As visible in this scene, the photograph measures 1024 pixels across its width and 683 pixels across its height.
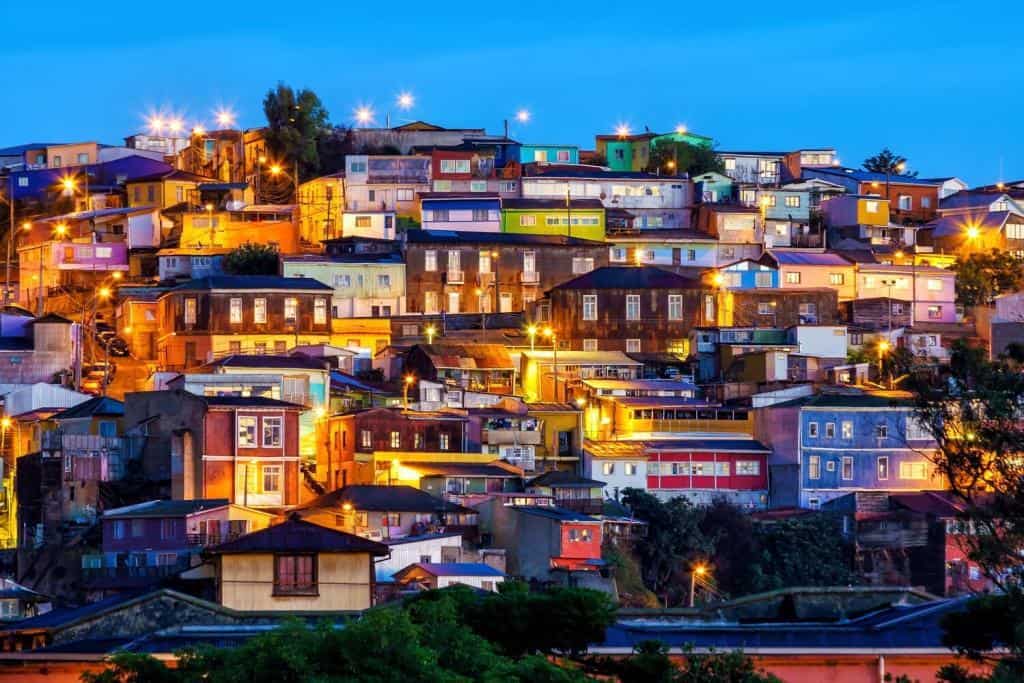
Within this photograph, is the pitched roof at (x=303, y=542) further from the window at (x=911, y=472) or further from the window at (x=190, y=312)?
the window at (x=190, y=312)

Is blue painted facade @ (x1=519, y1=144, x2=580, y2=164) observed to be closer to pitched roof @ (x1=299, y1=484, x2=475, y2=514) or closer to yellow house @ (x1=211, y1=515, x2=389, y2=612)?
pitched roof @ (x1=299, y1=484, x2=475, y2=514)

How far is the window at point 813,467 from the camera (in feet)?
205

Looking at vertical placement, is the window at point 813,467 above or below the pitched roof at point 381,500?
above

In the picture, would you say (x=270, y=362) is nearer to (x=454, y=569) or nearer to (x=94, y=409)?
(x=94, y=409)

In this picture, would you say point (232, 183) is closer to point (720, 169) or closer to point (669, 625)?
point (720, 169)

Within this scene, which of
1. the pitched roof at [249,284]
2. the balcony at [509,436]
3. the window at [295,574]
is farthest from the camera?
the pitched roof at [249,284]

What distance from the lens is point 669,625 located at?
23703 millimetres

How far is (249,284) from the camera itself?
2734 inches

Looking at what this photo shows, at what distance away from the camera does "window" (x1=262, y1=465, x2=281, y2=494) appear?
Result: 179 feet

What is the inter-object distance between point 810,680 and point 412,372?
4411cm

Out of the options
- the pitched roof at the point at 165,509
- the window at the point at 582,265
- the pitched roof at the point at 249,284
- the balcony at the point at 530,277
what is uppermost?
the window at the point at 582,265

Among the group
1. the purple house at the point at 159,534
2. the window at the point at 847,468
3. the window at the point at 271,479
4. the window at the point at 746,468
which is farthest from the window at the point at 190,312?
the window at the point at 847,468

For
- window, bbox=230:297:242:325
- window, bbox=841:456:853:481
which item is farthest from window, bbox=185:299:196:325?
window, bbox=841:456:853:481

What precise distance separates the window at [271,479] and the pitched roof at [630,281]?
18720 mm
